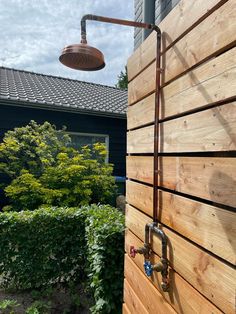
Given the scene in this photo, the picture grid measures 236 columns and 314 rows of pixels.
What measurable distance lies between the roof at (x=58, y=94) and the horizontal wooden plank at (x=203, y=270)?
592 centimetres

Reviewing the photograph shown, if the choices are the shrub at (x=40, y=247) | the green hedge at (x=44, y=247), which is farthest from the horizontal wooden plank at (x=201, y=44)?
the shrub at (x=40, y=247)

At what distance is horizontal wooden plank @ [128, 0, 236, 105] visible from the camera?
98cm

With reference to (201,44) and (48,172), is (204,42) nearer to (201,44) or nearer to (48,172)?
(201,44)

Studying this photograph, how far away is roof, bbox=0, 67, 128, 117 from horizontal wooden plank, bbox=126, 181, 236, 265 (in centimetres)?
573

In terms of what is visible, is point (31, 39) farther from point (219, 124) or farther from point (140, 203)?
point (219, 124)

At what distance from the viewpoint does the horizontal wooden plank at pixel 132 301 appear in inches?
70.2

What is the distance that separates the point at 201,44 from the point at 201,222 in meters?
0.76

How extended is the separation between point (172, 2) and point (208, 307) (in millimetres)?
2272

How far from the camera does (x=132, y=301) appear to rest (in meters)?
Answer: 1.95

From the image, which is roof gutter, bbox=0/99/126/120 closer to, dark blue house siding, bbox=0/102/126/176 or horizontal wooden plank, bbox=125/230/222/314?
dark blue house siding, bbox=0/102/126/176

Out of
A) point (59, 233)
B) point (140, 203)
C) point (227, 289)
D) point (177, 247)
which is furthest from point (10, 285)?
point (227, 289)

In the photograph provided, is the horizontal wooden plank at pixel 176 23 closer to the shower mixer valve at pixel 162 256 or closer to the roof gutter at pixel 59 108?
the shower mixer valve at pixel 162 256

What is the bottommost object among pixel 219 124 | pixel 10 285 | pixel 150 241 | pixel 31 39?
pixel 10 285

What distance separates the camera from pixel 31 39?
8000 mm
